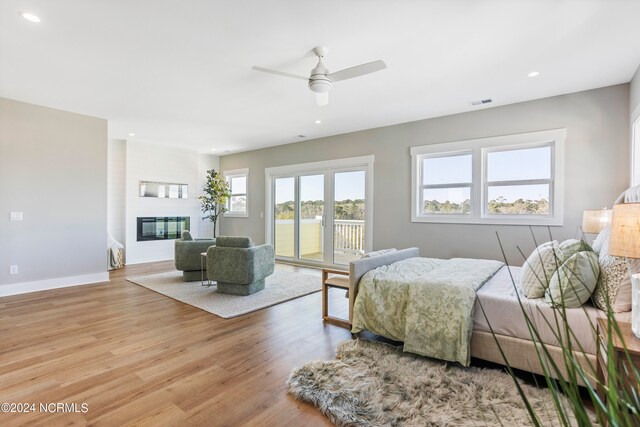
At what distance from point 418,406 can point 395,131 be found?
4484 mm

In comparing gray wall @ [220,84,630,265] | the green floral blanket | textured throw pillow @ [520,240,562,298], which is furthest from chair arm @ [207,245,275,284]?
textured throw pillow @ [520,240,562,298]

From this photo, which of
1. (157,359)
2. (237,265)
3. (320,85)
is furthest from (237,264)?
(320,85)

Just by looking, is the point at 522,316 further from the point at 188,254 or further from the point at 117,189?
the point at 117,189

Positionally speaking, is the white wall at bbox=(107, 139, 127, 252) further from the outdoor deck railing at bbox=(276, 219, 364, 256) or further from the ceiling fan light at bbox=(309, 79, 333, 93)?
the ceiling fan light at bbox=(309, 79, 333, 93)

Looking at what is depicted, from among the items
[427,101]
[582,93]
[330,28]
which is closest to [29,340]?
[330,28]

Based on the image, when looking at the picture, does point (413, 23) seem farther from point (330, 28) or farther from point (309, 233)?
point (309, 233)

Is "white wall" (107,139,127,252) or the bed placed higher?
"white wall" (107,139,127,252)

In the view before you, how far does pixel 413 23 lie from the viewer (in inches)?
105

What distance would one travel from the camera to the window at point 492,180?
4.31 metres

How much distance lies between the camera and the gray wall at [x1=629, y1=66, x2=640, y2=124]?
11.1ft

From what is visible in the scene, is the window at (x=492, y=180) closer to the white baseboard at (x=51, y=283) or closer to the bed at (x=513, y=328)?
the bed at (x=513, y=328)

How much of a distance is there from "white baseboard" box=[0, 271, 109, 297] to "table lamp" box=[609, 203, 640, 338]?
6.27 metres

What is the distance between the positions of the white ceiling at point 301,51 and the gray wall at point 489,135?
0.26 meters

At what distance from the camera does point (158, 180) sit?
7.44 meters
